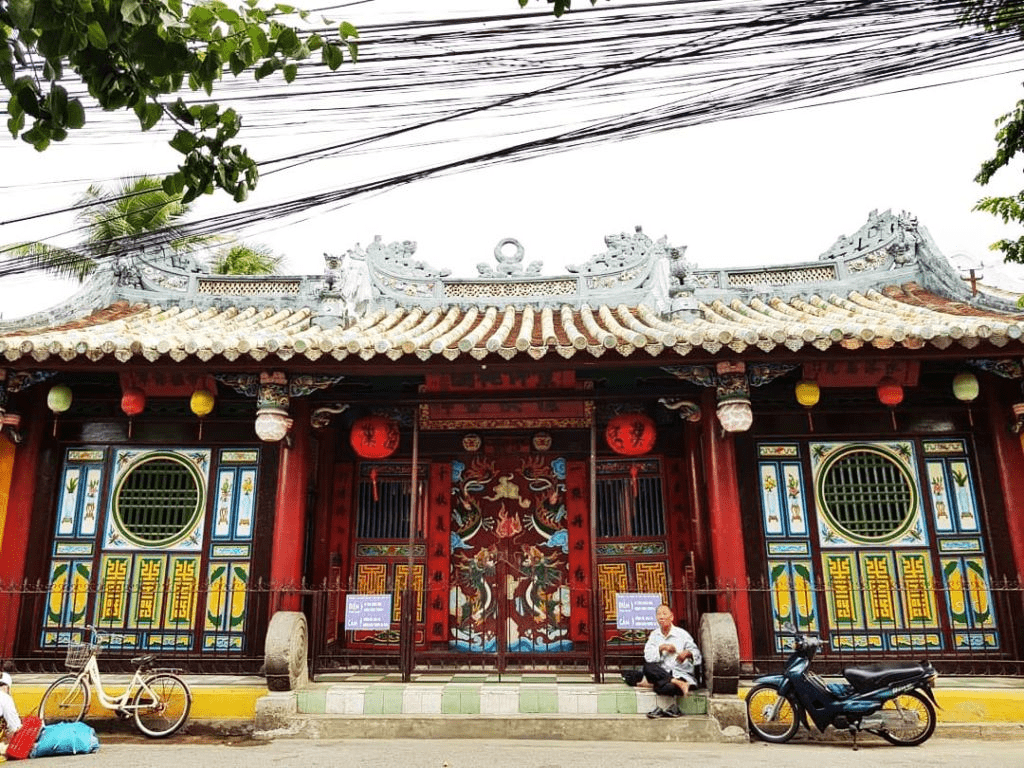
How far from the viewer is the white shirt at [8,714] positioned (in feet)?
18.6

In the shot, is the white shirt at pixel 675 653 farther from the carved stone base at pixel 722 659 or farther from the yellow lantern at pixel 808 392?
the yellow lantern at pixel 808 392

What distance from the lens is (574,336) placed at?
24.0 feet

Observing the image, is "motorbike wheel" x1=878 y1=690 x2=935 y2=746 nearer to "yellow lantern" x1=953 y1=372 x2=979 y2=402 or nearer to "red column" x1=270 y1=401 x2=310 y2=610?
"yellow lantern" x1=953 y1=372 x2=979 y2=402

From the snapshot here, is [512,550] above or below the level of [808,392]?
below

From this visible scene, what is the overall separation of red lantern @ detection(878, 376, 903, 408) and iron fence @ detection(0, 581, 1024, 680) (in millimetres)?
1748

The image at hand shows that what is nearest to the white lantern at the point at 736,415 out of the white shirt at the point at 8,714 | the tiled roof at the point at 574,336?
the tiled roof at the point at 574,336

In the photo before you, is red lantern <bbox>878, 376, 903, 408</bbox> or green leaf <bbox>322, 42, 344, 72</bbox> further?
red lantern <bbox>878, 376, 903, 408</bbox>

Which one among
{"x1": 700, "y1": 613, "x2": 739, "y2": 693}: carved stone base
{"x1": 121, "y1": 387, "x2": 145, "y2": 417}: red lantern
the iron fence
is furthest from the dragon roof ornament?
{"x1": 700, "y1": 613, "x2": 739, "y2": 693}: carved stone base

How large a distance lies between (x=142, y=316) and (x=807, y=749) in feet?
28.2

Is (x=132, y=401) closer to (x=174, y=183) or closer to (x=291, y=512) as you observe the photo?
(x=291, y=512)

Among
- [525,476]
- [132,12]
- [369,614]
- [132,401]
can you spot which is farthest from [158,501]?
[132,12]

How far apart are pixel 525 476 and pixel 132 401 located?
4289 millimetres

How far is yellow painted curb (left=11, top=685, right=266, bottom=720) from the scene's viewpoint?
654 cm

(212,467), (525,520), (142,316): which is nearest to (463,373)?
(525,520)
